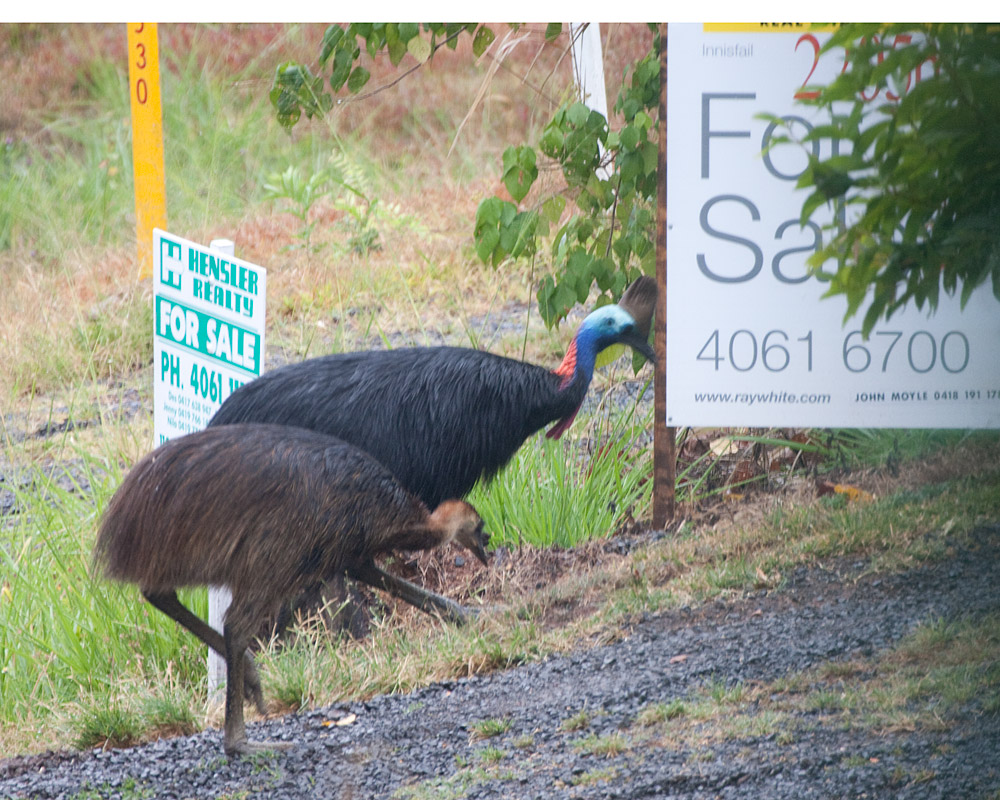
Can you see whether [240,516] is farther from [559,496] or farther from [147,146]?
[147,146]

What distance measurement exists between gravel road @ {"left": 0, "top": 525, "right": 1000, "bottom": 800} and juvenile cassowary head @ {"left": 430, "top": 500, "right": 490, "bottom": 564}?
0.30m

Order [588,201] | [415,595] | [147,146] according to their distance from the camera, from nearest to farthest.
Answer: [415,595], [147,146], [588,201]

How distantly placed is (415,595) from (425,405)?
456 millimetres

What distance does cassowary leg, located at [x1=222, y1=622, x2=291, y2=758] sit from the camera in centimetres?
270

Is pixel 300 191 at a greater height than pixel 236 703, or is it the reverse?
pixel 300 191

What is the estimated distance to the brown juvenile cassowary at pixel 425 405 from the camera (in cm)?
293

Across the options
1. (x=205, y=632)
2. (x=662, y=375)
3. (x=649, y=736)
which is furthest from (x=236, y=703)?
(x=662, y=375)

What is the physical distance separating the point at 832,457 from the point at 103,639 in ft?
5.97

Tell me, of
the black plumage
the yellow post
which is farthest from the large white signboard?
the yellow post

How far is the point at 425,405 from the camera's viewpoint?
2.99 metres

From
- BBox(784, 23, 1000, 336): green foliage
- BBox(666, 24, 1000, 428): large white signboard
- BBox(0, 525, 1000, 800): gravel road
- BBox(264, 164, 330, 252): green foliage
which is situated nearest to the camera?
BBox(0, 525, 1000, 800): gravel road

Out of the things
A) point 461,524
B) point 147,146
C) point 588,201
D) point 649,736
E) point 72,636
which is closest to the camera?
point 649,736

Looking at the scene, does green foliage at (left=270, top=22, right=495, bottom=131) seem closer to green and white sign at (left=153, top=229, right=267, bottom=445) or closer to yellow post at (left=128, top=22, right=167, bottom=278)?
yellow post at (left=128, top=22, right=167, bottom=278)

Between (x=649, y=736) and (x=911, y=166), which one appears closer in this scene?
(x=649, y=736)
